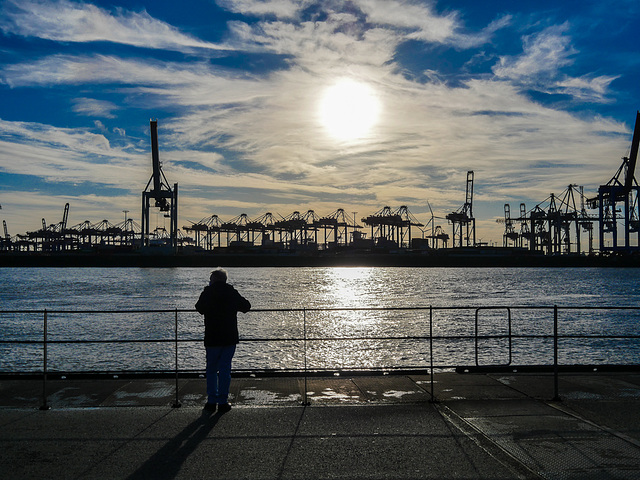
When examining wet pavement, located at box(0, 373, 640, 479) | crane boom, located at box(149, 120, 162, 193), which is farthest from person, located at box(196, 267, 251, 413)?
crane boom, located at box(149, 120, 162, 193)

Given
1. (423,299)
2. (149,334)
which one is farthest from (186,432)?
(423,299)

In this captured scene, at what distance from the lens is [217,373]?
6.10 m

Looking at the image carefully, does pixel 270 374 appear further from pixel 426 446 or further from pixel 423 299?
pixel 423 299

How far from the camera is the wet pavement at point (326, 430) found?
166 inches

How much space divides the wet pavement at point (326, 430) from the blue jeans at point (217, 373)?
23 centimetres

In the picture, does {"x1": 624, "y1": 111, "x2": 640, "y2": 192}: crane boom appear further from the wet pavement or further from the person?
the person

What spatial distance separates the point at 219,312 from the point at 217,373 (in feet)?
2.23

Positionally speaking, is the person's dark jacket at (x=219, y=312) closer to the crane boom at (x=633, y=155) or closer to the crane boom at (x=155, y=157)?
the crane boom at (x=155, y=157)

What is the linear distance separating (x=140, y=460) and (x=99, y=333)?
20981mm

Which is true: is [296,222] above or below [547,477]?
above

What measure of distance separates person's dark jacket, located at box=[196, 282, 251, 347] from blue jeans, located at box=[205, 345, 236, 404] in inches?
3.5

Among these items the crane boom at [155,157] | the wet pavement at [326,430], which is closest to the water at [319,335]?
the wet pavement at [326,430]

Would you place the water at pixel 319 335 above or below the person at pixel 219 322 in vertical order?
below

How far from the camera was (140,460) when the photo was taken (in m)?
4.40
